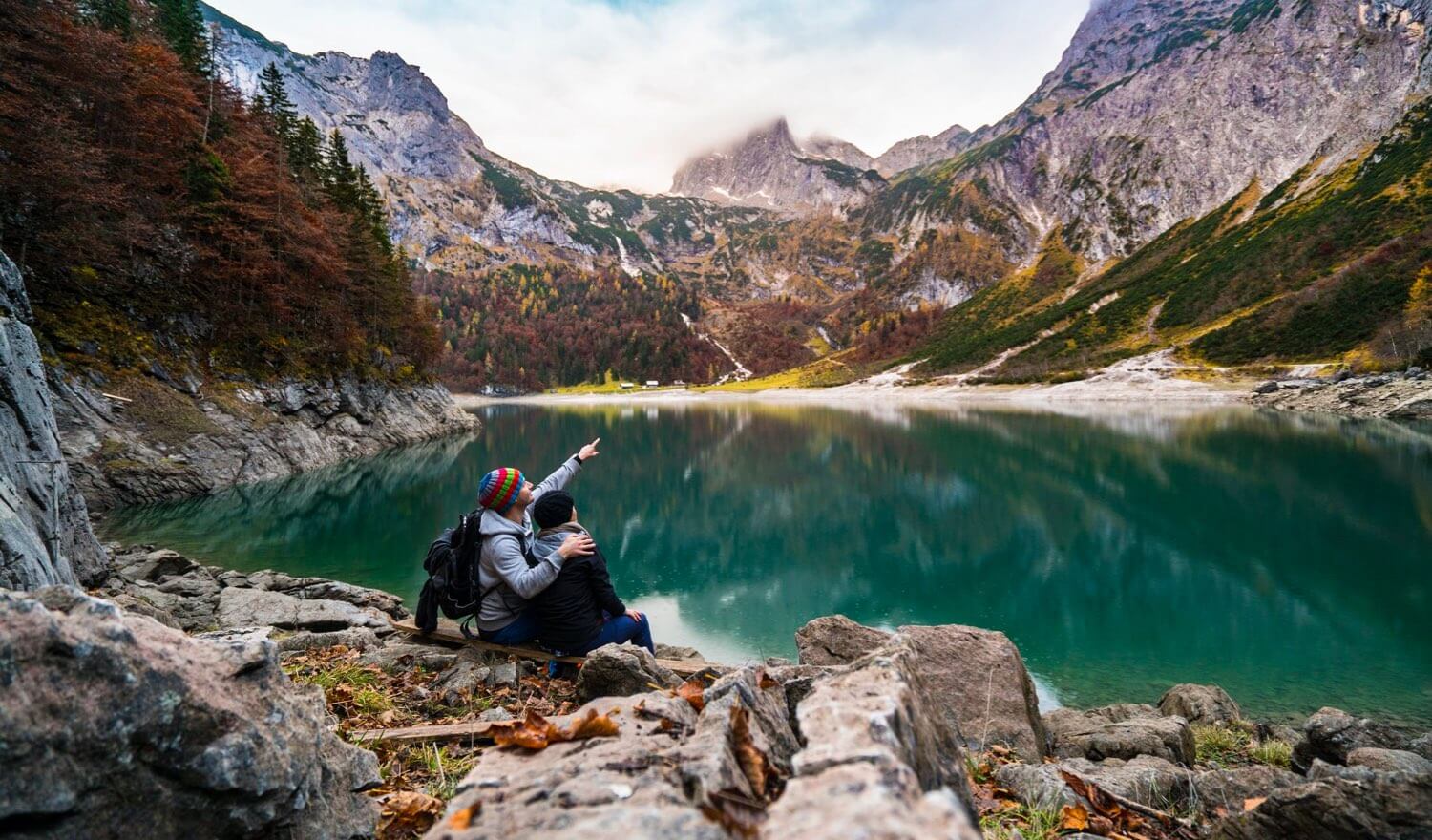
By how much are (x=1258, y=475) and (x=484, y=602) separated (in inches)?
1437

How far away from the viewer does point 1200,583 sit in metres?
16.5

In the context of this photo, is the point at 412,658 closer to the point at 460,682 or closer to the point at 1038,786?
the point at 460,682

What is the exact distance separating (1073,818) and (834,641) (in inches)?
175

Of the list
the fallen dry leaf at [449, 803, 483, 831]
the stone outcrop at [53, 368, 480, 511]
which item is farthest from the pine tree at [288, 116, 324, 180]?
the fallen dry leaf at [449, 803, 483, 831]

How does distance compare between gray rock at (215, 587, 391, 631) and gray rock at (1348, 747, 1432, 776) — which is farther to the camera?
gray rock at (215, 587, 391, 631)

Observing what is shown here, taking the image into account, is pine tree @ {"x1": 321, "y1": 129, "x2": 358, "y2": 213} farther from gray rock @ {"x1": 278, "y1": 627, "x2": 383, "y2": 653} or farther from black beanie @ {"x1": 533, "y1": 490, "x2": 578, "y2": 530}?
black beanie @ {"x1": 533, "y1": 490, "x2": 578, "y2": 530}

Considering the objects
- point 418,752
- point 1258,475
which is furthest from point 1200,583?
point 418,752

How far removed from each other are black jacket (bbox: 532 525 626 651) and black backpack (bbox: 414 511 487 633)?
0.66 metres

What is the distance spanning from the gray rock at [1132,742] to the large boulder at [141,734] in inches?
311

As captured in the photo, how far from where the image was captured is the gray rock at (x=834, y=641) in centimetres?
806

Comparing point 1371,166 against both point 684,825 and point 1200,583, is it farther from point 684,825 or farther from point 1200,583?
point 684,825

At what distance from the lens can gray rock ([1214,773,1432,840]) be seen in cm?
362

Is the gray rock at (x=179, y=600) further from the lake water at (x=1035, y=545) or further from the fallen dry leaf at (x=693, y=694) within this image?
the fallen dry leaf at (x=693, y=694)

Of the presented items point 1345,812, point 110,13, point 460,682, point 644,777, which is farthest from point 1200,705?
point 110,13
